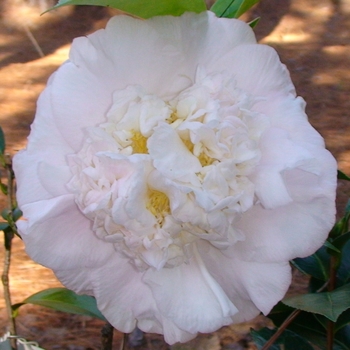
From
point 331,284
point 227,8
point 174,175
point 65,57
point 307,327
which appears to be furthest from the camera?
point 65,57

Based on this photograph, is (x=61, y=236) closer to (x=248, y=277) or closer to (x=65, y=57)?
(x=248, y=277)

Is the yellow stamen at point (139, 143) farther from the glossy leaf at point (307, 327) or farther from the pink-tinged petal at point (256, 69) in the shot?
the glossy leaf at point (307, 327)

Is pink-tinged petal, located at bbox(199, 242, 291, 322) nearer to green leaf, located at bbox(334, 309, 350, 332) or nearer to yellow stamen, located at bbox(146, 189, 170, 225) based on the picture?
yellow stamen, located at bbox(146, 189, 170, 225)

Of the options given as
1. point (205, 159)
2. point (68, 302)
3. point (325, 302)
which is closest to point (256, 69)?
point (205, 159)

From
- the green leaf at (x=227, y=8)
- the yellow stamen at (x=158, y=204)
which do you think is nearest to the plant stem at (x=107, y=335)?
the yellow stamen at (x=158, y=204)

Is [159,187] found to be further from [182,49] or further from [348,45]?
[348,45]

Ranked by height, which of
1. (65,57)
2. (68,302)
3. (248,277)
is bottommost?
(65,57)

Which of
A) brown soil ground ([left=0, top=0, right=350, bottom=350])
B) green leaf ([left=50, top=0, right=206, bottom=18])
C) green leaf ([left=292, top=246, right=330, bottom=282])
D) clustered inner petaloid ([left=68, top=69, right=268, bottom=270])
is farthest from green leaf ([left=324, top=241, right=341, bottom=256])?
brown soil ground ([left=0, top=0, right=350, bottom=350])
